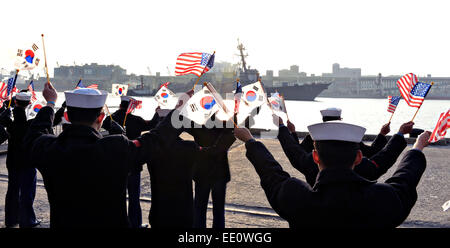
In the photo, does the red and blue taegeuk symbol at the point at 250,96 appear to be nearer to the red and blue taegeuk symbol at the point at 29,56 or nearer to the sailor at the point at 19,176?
the sailor at the point at 19,176

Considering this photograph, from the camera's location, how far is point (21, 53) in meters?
7.11

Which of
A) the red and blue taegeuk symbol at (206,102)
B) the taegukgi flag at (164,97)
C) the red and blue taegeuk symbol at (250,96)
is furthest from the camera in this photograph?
the taegukgi flag at (164,97)

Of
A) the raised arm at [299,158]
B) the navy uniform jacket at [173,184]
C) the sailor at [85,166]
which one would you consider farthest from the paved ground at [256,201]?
the sailor at [85,166]

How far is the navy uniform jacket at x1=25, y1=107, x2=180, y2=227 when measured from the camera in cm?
277

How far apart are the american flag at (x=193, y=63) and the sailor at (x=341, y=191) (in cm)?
338

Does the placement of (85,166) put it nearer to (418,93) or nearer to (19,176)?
(19,176)

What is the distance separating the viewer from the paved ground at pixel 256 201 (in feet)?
21.1

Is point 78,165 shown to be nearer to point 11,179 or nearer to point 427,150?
point 11,179

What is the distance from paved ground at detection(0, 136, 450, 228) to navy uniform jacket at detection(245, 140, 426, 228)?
13.0ft

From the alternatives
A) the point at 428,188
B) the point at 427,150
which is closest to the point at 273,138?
the point at 427,150

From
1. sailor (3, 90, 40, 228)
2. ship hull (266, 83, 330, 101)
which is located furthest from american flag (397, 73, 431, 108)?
ship hull (266, 83, 330, 101)

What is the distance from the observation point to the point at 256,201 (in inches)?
306

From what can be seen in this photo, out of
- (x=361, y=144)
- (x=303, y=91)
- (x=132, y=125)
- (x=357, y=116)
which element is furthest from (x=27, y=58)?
(x=303, y=91)
